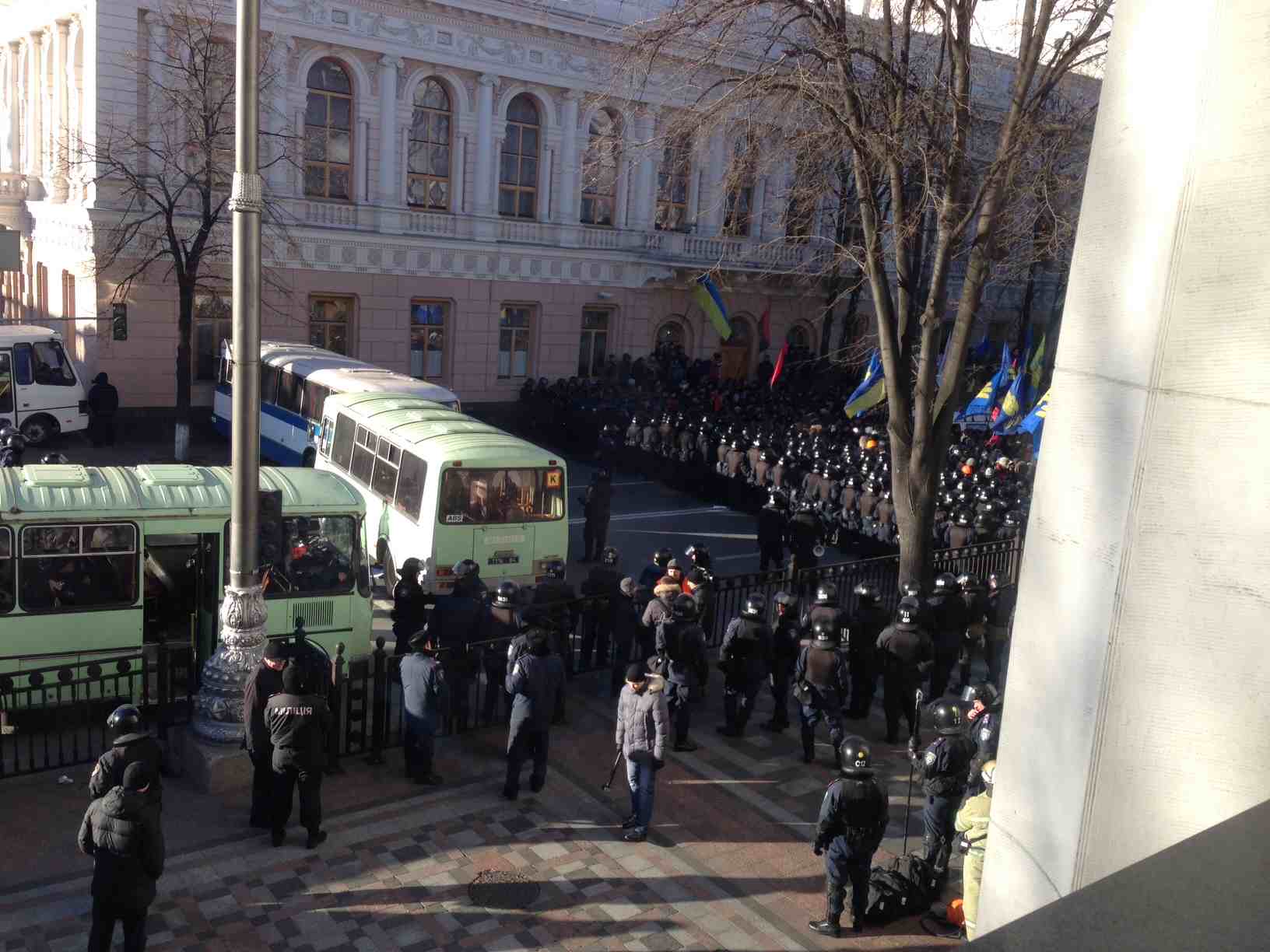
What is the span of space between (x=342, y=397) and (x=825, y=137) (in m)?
8.85

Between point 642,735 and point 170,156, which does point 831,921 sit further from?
point 170,156

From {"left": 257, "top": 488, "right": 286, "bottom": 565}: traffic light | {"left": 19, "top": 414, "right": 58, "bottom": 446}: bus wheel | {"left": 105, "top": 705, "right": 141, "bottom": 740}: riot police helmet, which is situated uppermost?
{"left": 257, "top": 488, "right": 286, "bottom": 565}: traffic light

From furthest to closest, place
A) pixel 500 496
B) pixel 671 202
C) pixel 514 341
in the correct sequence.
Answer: pixel 671 202 < pixel 514 341 < pixel 500 496

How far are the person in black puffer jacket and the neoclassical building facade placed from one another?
67.4 feet

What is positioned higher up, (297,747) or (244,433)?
(244,433)

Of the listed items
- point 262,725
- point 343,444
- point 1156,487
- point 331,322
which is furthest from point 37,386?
point 1156,487

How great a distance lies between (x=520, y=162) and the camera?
106 feet

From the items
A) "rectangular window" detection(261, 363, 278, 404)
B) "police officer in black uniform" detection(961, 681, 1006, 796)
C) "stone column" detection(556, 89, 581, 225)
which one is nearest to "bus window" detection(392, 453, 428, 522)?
"rectangular window" detection(261, 363, 278, 404)

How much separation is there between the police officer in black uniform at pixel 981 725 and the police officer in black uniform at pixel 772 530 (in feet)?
27.1

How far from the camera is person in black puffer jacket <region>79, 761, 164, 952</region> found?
641cm

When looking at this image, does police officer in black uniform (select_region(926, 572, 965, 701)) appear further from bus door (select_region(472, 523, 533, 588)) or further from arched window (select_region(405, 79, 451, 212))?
arched window (select_region(405, 79, 451, 212))

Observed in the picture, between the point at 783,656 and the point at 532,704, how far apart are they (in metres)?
3.11

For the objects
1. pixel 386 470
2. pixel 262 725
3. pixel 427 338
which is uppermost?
pixel 427 338

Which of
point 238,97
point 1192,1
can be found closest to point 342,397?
point 238,97
